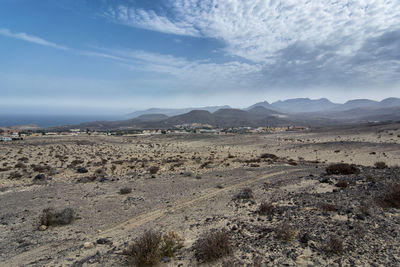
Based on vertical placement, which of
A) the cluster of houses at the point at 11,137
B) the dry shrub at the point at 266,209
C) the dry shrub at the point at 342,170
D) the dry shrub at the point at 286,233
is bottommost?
the dry shrub at the point at 342,170

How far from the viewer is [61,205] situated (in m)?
9.64

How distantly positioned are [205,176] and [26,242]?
33.9 feet

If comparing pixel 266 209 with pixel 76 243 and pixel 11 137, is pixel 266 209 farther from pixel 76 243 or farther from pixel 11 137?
pixel 11 137

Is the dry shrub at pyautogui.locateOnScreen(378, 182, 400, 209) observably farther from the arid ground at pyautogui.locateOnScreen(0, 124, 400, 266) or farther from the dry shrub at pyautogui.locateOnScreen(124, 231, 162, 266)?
the dry shrub at pyautogui.locateOnScreen(124, 231, 162, 266)

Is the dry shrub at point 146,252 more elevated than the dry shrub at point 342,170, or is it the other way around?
the dry shrub at point 146,252

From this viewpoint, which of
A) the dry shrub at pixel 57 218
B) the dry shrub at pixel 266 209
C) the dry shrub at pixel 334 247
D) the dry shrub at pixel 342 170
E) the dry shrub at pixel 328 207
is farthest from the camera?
the dry shrub at pixel 342 170

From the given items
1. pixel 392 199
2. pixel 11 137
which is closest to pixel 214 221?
pixel 392 199

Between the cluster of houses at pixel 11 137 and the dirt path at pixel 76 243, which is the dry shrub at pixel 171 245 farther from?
the cluster of houses at pixel 11 137

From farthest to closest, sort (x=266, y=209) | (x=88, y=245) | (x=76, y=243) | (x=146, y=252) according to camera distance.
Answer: (x=266, y=209) → (x=76, y=243) → (x=88, y=245) → (x=146, y=252)

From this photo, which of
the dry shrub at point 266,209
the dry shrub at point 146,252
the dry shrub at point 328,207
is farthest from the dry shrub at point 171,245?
the dry shrub at point 328,207

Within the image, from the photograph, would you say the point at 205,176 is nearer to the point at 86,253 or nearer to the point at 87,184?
the point at 87,184

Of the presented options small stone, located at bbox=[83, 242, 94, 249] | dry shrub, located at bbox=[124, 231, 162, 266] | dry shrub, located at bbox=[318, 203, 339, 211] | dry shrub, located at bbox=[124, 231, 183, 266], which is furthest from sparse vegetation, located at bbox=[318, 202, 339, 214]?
small stone, located at bbox=[83, 242, 94, 249]

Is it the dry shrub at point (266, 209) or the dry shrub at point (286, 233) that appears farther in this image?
A: the dry shrub at point (266, 209)

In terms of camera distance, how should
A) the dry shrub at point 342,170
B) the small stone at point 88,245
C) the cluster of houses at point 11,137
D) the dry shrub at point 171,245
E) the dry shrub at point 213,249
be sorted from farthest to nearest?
the cluster of houses at point 11,137
the dry shrub at point 342,170
the small stone at point 88,245
the dry shrub at point 171,245
the dry shrub at point 213,249
